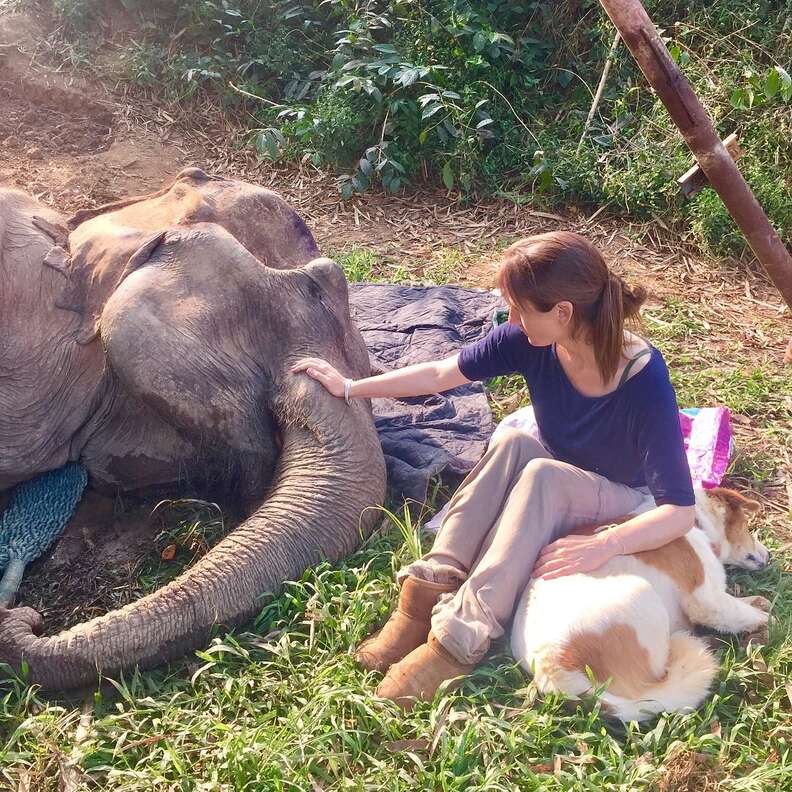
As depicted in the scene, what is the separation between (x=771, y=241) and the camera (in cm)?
429

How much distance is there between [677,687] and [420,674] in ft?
2.47

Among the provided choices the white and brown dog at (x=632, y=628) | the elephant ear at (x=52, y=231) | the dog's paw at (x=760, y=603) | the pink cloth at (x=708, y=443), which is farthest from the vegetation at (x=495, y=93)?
the white and brown dog at (x=632, y=628)

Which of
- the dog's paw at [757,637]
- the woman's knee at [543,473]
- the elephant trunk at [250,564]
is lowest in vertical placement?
the dog's paw at [757,637]

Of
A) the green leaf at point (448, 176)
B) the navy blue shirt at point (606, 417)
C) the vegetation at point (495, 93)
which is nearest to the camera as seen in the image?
the navy blue shirt at point (606, 417)

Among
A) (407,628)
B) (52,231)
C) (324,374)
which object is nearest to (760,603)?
(407,628)

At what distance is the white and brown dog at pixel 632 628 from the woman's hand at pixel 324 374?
3.47ft

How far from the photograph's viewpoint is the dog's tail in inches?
103

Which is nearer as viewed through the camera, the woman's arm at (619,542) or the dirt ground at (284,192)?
the woman's arm at (619,542)

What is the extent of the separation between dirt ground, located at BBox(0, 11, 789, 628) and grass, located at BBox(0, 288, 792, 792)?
2.88 m

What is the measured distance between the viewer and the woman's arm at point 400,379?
3.40 m

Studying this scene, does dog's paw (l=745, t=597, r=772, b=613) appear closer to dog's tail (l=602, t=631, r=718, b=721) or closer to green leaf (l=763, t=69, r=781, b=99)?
dog's tail (l=602, t=631, r=718, b=721)

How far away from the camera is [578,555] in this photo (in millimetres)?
2771

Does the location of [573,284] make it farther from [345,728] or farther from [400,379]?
[345,728]

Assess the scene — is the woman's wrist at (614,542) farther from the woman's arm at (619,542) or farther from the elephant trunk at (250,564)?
the elephant trunk at (250,564)
